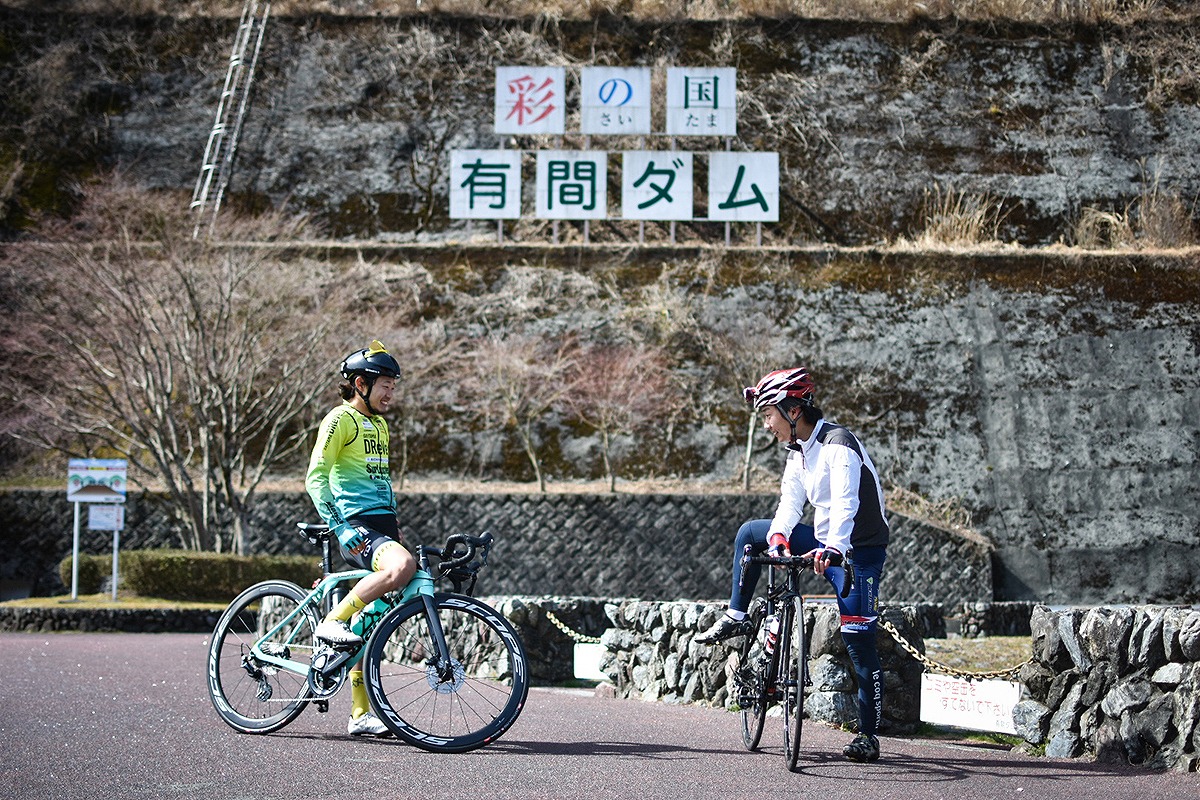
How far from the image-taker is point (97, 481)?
18391mm

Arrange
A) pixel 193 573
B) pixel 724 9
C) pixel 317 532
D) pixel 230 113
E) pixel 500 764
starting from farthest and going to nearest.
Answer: pixel 724 9, pixel 230 113, pixel 193 573, pixel 317 532, pixel 500 764

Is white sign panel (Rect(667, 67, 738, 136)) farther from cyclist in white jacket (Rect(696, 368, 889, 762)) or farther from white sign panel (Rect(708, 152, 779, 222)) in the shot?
cyclist in white jacket (Rect(696, 368, 889, 762))

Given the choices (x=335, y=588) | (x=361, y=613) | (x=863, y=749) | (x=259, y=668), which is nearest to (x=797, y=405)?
(x=863, y=749)

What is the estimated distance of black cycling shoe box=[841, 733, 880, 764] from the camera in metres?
6.18

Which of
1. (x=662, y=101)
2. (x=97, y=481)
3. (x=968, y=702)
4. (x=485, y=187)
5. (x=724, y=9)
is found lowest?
(x=968, y=702)

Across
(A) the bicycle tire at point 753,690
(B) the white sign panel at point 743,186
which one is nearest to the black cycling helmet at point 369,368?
(A) the bicycle tire at point 753,690

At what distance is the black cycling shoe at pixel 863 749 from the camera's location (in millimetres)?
6184

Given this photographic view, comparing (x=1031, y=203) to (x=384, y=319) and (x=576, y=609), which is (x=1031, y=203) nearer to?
(x=384, y=319)

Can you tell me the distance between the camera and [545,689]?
10.2 m

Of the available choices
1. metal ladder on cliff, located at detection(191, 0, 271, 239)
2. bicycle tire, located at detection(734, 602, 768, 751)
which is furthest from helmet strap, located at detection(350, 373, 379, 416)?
metal ladder on cliff, located at detection(191, 0, 271, 239)

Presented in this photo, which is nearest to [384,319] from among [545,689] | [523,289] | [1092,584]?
[523,289]

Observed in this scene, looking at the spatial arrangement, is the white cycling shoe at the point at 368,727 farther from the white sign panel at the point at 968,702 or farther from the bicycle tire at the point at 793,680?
the white sign panel at the point at 968,702

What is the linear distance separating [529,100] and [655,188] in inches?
126

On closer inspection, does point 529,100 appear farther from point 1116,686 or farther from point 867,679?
point 1116,686
